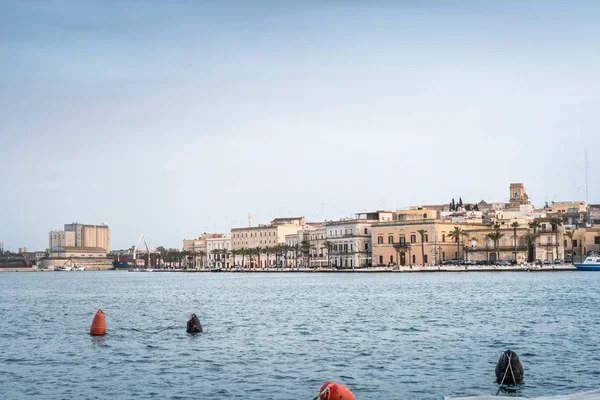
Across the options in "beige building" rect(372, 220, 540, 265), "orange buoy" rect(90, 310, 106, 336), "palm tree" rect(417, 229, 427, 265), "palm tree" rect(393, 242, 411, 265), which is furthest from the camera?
"palm tree" rect(393, 242, 411, 265)

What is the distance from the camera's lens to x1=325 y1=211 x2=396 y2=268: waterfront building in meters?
166

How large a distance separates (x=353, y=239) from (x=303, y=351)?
133042 millimetres

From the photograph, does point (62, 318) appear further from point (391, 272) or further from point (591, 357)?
point (391, 272)

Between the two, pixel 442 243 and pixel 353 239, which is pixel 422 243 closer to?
pixel 442 243

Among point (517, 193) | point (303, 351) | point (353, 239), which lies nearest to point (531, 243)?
point (353, 239)

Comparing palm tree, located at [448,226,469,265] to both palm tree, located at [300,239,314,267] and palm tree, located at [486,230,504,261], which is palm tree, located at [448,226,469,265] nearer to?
palm tree, located at [486,230,504,261]

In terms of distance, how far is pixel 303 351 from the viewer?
34.3 meters

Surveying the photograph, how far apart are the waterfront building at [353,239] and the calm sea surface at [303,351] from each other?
347 feet

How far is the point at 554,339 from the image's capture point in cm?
3700

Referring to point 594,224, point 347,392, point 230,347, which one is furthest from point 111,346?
point 594,224

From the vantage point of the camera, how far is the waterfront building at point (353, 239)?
166 m

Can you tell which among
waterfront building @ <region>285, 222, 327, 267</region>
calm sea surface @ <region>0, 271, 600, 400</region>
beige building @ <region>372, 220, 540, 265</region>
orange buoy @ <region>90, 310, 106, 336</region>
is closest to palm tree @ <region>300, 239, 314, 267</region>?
waterfront building @ <region>285, 222, 327, 267</region>

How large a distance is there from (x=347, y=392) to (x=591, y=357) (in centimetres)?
1490

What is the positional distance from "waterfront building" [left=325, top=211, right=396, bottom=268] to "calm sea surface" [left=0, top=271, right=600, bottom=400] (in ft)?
347
